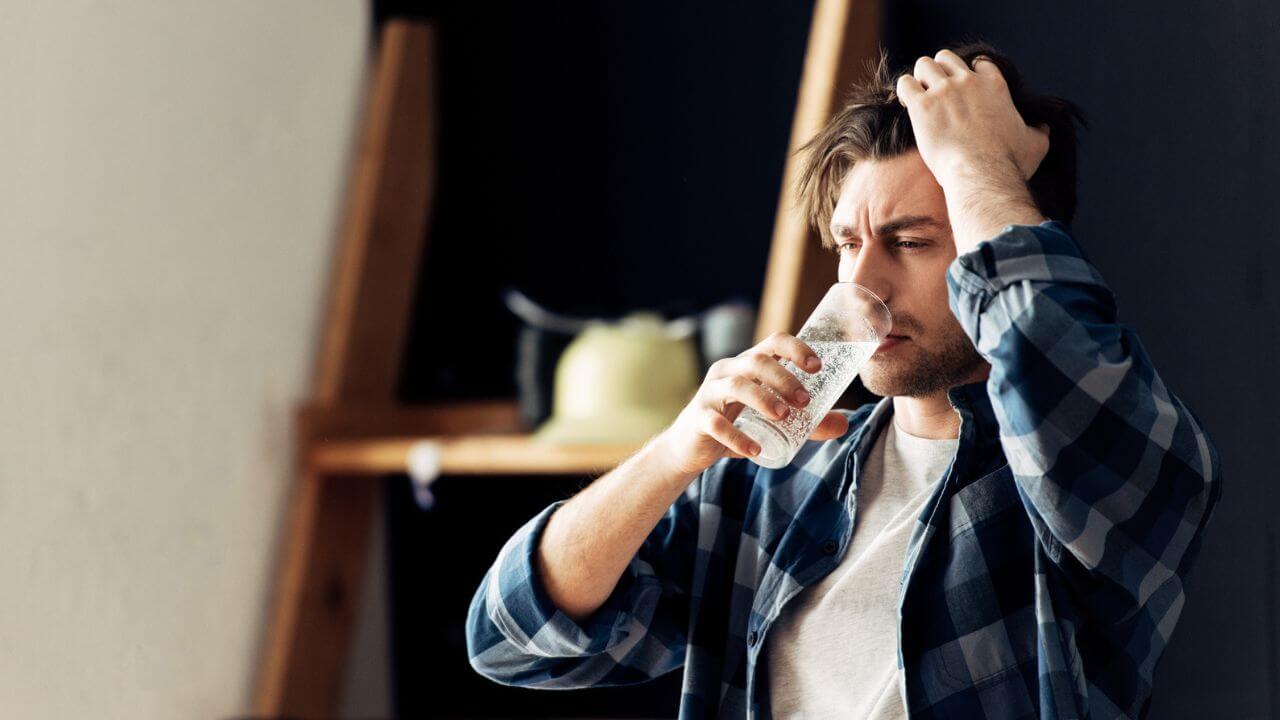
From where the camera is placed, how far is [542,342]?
5.62ft

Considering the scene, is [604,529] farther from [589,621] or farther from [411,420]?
[411,420]

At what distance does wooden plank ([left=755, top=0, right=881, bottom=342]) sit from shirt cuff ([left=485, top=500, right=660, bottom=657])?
0.44 metres

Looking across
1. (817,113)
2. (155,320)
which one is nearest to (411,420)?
(155,320)

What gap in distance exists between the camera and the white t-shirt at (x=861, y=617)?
3.22ft

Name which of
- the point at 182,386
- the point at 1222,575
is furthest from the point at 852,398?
the point at 182,386

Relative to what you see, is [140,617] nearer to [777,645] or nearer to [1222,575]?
[777,645]

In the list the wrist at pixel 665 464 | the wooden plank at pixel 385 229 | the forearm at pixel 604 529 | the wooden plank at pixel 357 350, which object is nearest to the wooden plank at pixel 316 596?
the wooden plank at pixel 357 350

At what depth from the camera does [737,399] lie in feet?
2.89

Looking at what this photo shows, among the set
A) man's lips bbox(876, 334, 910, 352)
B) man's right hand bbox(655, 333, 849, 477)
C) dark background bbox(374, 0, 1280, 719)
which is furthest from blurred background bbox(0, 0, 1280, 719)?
man's right hand bbox(655, 333, 849, 477)

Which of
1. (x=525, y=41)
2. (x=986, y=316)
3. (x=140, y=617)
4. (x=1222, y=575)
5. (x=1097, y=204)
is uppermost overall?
(x=525, y=41)

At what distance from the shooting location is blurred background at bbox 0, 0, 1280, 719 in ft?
3.52

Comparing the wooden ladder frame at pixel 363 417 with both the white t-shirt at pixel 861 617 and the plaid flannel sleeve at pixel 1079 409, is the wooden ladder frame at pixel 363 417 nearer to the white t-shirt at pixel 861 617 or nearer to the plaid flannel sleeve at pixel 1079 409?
the white t-shirt at pixel 861 617

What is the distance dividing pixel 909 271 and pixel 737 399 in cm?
20

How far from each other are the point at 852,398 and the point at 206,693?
2.90 feet
